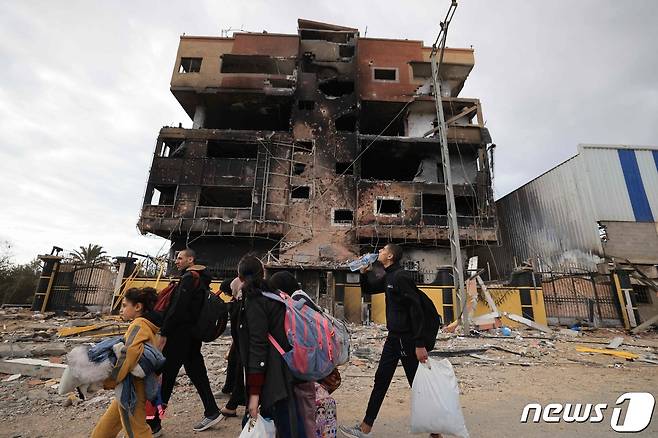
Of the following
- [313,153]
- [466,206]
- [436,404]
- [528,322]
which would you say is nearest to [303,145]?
[313,153]

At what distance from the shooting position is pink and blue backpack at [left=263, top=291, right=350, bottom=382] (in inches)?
75.3

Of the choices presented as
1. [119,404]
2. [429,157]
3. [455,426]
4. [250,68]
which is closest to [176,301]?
[119,404]

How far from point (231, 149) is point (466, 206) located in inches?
664

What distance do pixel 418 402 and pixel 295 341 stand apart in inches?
50.9

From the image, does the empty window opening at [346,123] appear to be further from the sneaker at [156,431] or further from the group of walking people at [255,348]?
the sneaker at [156,431]

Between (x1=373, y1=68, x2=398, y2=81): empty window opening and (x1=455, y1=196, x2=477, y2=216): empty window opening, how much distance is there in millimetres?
10501

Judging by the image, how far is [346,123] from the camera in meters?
23.4

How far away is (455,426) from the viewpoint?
8.02 ft

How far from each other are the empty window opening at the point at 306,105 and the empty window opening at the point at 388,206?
27.8 ft

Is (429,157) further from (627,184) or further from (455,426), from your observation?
(455,426)

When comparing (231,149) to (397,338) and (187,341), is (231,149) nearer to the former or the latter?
(187,341)

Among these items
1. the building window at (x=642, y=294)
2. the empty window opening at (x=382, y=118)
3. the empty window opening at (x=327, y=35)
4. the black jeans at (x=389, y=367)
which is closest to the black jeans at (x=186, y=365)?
the black jeans at (x=389, y=367)

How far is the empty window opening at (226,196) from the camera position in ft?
69.1

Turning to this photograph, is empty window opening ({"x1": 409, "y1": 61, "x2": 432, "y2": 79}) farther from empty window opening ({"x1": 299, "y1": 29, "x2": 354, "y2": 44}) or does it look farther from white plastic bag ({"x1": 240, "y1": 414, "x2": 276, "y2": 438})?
white plastic bag ({"x1": 240, "y1": 414, "x2": 276, "y2": 438})
